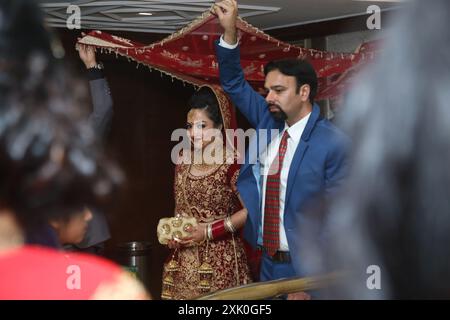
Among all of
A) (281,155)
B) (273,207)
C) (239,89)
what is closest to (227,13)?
(239,89)

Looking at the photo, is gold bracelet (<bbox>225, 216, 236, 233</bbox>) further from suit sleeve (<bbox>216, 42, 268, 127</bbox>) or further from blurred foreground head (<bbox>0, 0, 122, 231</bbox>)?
blurred foreground head (<bbox>0, 0, 122, 231</bbox>)

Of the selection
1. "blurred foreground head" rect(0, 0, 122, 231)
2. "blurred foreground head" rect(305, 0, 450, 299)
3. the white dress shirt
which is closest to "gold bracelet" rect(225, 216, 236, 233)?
the white dress shirt

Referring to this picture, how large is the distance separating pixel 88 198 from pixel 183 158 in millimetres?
2202

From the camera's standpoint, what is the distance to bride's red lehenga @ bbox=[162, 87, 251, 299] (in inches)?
109

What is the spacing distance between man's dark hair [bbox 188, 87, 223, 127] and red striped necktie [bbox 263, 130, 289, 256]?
2.05 feet

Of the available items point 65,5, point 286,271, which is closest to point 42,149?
point 286,271

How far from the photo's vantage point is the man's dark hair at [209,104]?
283cm

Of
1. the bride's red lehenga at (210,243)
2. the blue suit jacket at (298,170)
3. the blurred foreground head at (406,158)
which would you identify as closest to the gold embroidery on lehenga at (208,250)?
the bride's red lehenga at (210,243)

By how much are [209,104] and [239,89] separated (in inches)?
16.0

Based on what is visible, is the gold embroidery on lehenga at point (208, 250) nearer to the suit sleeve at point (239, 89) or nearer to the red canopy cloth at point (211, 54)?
the suit sleeve at point (239, 89)

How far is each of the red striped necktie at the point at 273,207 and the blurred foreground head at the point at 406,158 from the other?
1761 millimetres

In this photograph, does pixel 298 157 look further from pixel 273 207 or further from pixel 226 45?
pixel 226 45

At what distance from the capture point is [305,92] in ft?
7.81
